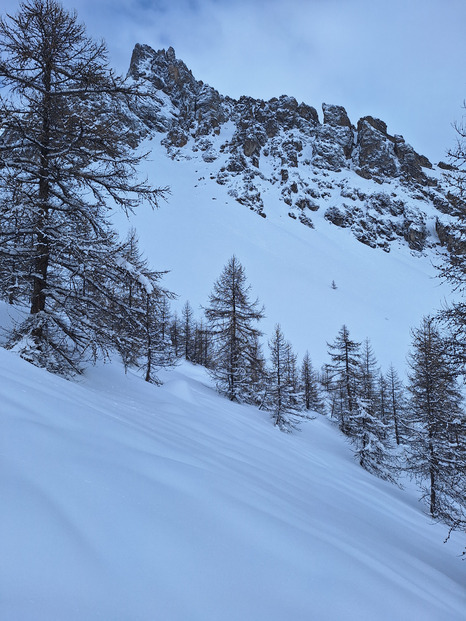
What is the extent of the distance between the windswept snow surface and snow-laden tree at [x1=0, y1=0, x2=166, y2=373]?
2467mm

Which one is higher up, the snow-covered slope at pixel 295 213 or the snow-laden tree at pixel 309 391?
the snow-covered slope at pixel 295 213

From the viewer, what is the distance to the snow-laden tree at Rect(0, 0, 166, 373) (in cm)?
521

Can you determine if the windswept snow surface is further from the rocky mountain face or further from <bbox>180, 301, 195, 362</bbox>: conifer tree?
the rocky mountain face

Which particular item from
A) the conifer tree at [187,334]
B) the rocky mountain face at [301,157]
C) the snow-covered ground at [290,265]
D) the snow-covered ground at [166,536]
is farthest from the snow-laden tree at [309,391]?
the rocky mountain face at [301,157]

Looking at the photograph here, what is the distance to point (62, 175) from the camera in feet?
18.1

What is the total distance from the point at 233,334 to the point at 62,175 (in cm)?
1261

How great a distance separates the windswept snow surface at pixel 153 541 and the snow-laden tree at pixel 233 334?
45.3ft

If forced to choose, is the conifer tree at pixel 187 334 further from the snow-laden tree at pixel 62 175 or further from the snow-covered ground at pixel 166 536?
the snow-covered ground at pixel 166 536

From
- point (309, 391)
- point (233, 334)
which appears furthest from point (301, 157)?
point (233, 334)

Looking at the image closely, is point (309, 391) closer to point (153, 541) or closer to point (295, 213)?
point (153, 541)

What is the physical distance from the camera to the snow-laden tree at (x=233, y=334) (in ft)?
55.6

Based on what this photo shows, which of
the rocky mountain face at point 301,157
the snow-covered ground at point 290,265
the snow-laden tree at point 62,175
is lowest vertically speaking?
the snow-laden tree at point 62,175

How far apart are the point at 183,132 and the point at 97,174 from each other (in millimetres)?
151465

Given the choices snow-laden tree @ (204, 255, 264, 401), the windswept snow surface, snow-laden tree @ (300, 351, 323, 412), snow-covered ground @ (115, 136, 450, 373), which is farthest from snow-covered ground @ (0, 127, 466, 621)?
snow-covered ground @ (115, 136, 450, 373)
